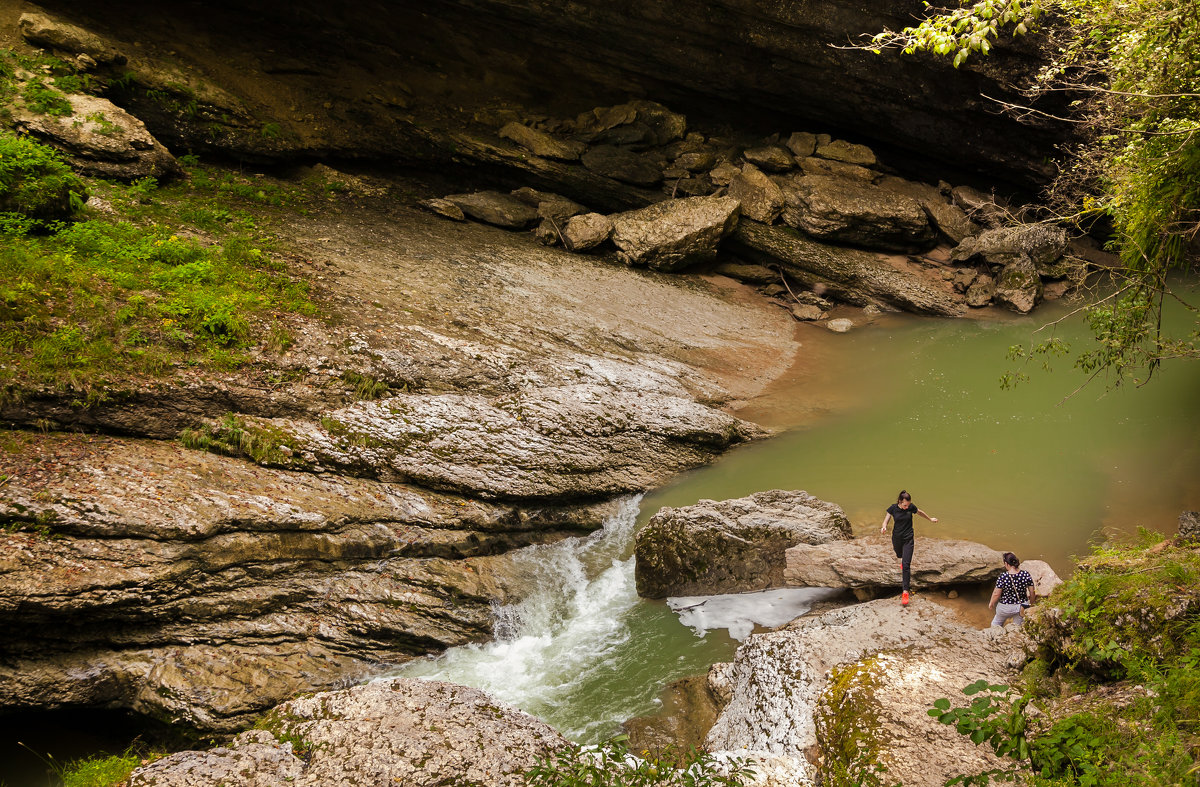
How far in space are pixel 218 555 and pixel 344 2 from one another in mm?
16071

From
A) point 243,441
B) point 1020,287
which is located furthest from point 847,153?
point 243,441

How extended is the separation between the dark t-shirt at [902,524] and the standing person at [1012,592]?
1084mm

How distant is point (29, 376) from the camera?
27.2ft

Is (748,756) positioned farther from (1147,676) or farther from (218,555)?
(218,555)

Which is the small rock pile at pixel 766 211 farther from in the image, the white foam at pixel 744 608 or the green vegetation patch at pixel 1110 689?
the green vegetation patch at pixel 1110 689

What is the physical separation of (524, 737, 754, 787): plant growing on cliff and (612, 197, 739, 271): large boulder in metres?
14.3

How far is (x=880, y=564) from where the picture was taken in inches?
357

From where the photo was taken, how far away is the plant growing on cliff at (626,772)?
5344 millimetres

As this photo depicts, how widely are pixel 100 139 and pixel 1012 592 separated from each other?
1703 centimetres

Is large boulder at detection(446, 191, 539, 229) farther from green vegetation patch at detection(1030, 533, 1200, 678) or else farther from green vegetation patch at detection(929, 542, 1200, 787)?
green vegetation patch at detection(1030, 533, 1200, 678)

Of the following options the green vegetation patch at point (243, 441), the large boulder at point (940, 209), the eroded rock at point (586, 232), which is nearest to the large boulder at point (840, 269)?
the large boulder at point (940, 209)

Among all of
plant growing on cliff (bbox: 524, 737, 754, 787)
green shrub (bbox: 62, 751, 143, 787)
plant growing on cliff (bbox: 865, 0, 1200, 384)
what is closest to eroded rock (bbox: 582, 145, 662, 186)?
plant growing on cliff (bbox: 865, 0, 1200, 384)

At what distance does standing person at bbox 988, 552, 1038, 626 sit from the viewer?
25.7 ft

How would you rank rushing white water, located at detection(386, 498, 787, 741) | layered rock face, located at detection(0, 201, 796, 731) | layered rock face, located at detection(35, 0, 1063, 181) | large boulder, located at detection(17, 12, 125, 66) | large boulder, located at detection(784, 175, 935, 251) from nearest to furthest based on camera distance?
layered rock face, located at detection(0, 201, 796, 731), rushing white water, located at detection(386, 498, 787, 741), large boulder, located at detection(17, 12, 125, 66), layered rock face, located at detection(35, 0, 1063, 181), large boulder, located at detection(784, 175, 935, 251)
